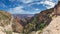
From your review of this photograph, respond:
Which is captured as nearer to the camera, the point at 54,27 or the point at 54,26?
the point at 54,27

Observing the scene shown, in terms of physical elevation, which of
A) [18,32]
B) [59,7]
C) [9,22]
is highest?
[59,7]

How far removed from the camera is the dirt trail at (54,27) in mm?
15048

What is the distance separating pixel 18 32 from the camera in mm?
24016

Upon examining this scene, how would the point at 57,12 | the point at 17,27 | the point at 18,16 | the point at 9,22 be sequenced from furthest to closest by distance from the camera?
the point at 18,16 < the point at 17,27 < the point at 9,22 < the point at 57,12

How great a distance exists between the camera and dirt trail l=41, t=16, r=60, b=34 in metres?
15.0

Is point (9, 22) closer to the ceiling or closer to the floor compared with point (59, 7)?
closer to the floor

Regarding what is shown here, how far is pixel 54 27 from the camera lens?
1551 cm

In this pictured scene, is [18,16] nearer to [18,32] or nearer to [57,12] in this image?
[18,32]

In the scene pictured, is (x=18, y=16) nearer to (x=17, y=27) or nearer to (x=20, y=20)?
(x=20, y=20)

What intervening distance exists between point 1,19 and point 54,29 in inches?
313

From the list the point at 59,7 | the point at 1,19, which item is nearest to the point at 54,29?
the point at 59,7

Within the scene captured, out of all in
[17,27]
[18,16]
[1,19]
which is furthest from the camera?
[18,16]

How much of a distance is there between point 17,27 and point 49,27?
33.1 feet

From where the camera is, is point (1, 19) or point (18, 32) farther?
point (18, 32)
